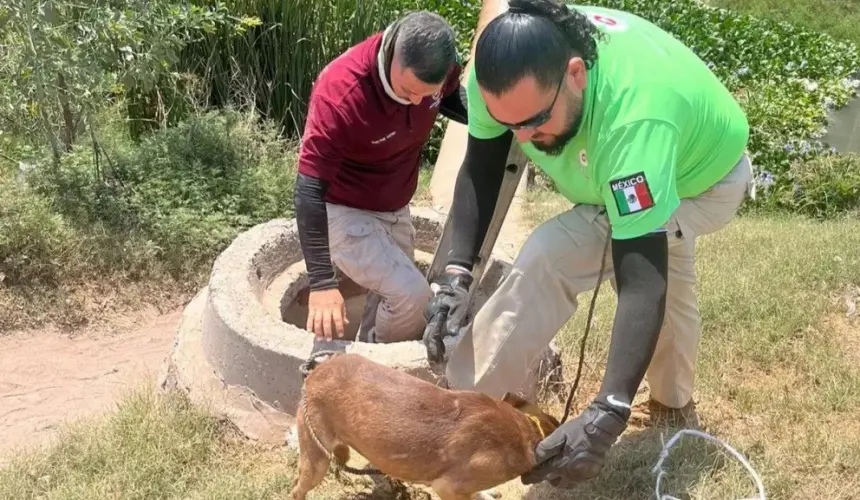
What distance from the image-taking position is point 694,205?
9.73ft

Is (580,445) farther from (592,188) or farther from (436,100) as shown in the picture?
(436,100)

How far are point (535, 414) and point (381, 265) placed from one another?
1.29m

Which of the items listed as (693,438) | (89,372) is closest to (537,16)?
(693,438)

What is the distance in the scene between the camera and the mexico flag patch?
229cm

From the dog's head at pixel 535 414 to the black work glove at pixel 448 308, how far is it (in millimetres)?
362

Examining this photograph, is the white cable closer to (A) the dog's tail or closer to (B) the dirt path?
(A) the dog's tail

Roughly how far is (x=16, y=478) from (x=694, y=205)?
278 cm

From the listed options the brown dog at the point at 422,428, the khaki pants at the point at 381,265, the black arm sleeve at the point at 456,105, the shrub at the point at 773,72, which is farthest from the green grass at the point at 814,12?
the brown dog at the point at 422,428

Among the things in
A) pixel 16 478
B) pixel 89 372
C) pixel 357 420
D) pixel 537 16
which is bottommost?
pixel 89 372

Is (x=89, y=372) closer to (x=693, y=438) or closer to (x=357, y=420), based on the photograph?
(x=357, y=420)

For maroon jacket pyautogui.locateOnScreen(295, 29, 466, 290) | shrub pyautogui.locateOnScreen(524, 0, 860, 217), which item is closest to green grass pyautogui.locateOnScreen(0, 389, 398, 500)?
maroon jacket pyautogui.locateOnScreen(295, 29, 466, 290)

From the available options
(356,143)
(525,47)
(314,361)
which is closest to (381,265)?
(356,143)

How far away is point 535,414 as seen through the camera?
2.82 metres

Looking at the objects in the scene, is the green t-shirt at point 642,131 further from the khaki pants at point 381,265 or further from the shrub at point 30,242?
the shrub at point 30,242
